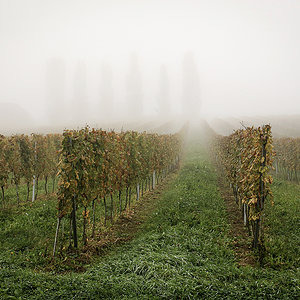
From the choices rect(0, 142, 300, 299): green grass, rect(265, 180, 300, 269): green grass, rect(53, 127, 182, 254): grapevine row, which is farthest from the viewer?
rect(53, 127, 182, 254): grapevine row

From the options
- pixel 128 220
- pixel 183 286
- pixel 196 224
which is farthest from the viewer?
pixel 128 220

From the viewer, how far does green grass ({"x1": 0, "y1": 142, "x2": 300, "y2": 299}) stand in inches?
199

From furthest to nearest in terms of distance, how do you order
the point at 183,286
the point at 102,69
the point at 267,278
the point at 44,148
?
the point at 102,69 → the point at 44,148 → the point at 267,278 → the point at 183,286

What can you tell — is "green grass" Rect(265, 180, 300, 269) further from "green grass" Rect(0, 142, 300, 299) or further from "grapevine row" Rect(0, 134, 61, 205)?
"grapevine row" Rect(0, 134, 61, 205)

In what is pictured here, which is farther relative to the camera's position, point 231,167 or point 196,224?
point 231,167

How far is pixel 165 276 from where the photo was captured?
18.9 ft

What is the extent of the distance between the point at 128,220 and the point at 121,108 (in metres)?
94.2

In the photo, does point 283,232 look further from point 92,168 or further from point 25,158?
point 25,158

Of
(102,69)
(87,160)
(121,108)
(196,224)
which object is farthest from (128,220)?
(121,108)

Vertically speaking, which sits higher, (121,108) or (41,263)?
(121,108)

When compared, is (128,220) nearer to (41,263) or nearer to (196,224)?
(196,224)

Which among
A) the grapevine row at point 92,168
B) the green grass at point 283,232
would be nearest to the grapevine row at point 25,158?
the grapevine row at point 92,168

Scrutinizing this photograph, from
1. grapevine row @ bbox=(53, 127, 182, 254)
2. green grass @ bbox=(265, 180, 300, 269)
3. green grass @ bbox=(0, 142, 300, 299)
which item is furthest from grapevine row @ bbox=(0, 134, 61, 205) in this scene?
green grass @ bbox=(265, 180, 300, 269)

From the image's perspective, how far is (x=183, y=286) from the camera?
5320mm
